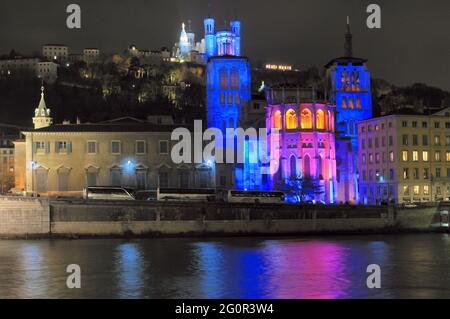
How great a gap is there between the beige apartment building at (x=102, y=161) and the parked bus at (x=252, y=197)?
14.5 m

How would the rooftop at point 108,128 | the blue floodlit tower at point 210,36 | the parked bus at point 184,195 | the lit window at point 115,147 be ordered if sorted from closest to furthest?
the parked bus at point 184,195 → the rooftop at point 108,128 → the lit window at point 115,147 → the blue floodlit tower at point 210,36

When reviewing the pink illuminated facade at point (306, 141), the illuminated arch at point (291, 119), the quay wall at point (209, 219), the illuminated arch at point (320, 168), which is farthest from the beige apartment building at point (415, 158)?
the quay wall at point (209, 219)

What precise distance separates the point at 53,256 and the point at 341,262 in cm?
2380

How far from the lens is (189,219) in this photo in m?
78.0

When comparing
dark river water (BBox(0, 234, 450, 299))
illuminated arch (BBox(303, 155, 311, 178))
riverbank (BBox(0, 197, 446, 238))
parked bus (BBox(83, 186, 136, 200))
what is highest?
illuminated arch (BBox(303, 155, 311, 178))

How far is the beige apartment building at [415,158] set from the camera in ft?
306

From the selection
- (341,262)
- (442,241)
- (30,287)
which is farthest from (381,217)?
(30,287)

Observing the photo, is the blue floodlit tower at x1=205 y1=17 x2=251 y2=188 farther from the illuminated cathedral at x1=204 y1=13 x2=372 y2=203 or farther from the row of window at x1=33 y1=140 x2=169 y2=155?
the row of window at x1=33 y1=140 x2=169 y2=155

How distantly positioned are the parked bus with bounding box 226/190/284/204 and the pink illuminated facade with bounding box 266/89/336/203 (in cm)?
1358

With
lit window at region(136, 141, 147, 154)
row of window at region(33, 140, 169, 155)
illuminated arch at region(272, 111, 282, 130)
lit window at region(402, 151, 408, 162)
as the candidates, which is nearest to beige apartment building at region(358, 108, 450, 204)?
lit window at region(402, 151, 408, 162)

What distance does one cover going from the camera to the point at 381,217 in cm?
8056

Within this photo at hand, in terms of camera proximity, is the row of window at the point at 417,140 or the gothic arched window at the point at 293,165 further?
the gothic arched window at the point at 293,165

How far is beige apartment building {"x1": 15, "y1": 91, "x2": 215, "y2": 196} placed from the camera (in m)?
95.2

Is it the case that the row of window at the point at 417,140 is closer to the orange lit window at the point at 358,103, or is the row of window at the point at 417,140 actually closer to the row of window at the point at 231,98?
the orange lit window at the point at 358,103
